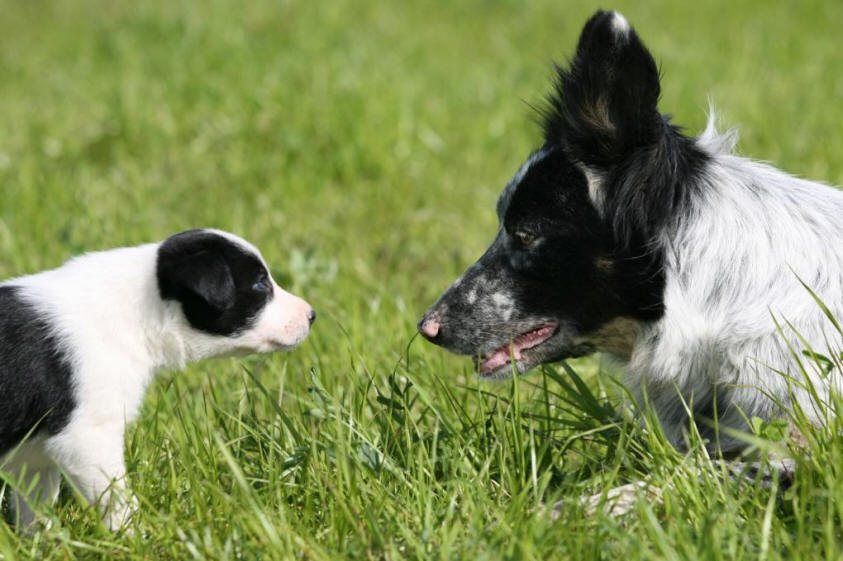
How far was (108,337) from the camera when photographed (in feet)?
10.3

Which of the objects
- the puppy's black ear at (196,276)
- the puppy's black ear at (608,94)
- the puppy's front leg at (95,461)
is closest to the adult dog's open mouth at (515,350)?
the puppy's black ear at (608,94)

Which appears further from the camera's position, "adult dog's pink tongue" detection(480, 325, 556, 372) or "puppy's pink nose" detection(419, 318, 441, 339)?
"puppy's pink nose" detection(419, 318, 441, 339)

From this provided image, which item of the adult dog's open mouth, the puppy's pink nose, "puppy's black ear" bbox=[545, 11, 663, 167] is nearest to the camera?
"puppy's black ear" bbox=[545, 11, 663, 167]

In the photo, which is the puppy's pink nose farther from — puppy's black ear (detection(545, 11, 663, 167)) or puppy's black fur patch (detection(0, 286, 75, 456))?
puppy's black fur patch (detection(0, 286, 75, 456))

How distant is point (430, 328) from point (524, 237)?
0.44 m

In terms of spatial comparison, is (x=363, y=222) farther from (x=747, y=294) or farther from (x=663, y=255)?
(x=747, y=294)

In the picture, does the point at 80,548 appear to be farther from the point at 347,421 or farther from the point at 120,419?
the point at 347,421

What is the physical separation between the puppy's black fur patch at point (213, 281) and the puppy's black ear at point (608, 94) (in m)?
1.11

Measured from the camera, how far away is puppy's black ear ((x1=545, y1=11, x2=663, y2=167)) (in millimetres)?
2934

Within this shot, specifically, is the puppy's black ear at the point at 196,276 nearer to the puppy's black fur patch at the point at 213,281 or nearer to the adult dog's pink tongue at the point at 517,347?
the puppy's black fur patch at the point at 213,281

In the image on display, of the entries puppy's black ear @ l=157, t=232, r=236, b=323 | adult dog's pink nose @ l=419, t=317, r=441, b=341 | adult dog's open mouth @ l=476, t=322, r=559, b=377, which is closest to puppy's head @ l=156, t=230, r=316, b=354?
puppy's black ear @ l=157, t=232, r=236, b=323

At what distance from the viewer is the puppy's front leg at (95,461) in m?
2.97

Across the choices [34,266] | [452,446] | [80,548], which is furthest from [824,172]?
[80,548]

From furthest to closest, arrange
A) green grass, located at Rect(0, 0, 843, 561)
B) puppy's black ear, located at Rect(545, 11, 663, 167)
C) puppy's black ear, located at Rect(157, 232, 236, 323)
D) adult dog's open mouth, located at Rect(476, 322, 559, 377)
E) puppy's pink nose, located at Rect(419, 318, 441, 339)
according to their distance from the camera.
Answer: puppy's pink nose, located at Rect(419, 318, 441, 339) < adult dog's open mouth, located at Rect(476, 322, 559, 377) < puppy's black ear, located at Rect(157, 232, 236, 323) < puppy's black ear, located at Rect(545, 11, 663, 167) < green grass, located at Rect(0, 0, 843, 561)
